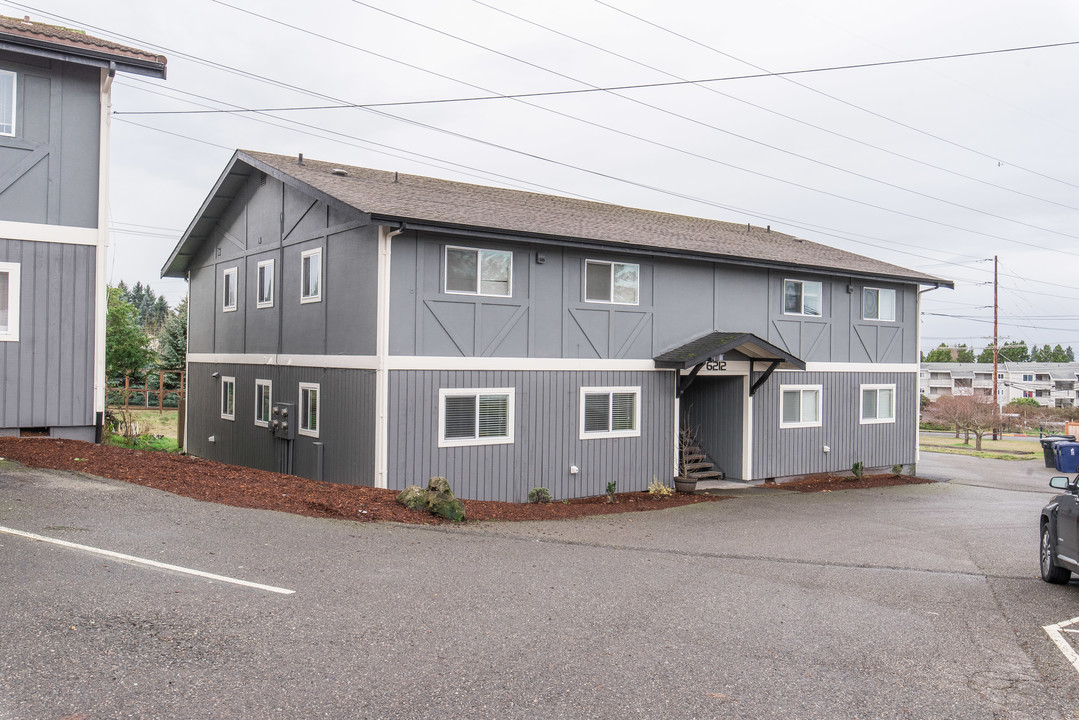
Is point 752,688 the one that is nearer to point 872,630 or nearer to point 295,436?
point 872,630

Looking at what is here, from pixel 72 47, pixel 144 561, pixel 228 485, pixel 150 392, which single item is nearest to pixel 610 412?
pixel 228 485

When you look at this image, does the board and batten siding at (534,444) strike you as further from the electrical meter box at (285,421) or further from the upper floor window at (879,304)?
the upper floor window at (879,304)

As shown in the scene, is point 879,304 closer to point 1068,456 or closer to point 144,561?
point 1068,456

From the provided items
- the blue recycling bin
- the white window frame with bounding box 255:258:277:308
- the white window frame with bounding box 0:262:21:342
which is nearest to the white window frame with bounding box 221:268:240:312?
the white window frame with bounding box 255:258:277:308

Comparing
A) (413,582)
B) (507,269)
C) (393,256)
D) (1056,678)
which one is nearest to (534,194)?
(507,269)

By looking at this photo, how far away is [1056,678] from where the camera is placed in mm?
5953

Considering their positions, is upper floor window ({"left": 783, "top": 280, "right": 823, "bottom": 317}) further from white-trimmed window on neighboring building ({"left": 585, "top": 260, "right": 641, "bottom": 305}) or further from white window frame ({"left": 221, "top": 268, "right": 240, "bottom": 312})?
white window frame ({"left": 221, "top": 268, "right": 240, "bottom": 312})

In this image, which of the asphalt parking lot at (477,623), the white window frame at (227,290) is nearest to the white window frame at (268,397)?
the white window frame at (227,290)

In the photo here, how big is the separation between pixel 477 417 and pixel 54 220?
7397 millimetres

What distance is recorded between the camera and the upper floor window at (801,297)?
66.5 ft

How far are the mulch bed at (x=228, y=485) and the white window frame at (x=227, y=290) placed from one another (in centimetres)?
727

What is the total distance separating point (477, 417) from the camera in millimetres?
15031

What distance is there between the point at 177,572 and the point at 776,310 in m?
15.9

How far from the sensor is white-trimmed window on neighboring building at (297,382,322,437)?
635 inches
